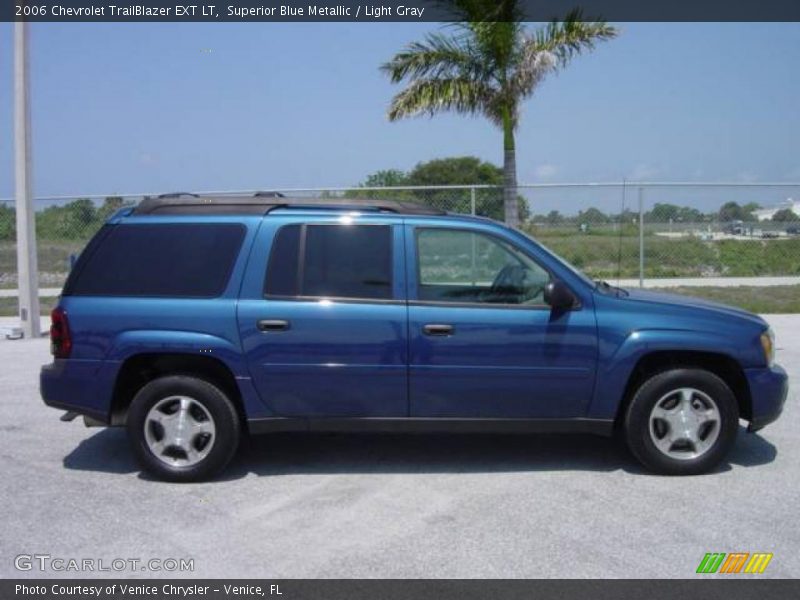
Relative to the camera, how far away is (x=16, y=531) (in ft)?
15.1

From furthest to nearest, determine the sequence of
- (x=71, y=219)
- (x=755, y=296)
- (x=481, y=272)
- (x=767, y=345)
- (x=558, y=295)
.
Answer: (x=71, y=219)
(x=755, y=296)
(x=481, y=272)
(x=767, y=345)
(x=558, y=295)

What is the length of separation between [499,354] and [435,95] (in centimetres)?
757

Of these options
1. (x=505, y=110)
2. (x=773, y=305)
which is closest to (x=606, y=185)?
(x=505, y=110)

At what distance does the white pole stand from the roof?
7207mm

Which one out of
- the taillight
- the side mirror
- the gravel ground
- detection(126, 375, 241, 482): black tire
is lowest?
the gravel ground

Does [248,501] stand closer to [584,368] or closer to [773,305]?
[584,368]

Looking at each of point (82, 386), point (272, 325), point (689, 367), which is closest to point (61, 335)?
point (82, 386)

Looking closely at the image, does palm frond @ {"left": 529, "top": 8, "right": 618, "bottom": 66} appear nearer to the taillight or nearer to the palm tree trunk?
the palm tree trunk

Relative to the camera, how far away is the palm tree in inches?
461

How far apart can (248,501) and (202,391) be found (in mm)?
804

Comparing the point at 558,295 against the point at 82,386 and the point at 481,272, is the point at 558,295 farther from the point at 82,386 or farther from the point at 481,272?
the point at 82,386

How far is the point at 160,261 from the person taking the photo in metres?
5.51

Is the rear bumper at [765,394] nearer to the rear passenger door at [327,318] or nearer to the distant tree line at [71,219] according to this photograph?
the rear passenger door at [327,318]

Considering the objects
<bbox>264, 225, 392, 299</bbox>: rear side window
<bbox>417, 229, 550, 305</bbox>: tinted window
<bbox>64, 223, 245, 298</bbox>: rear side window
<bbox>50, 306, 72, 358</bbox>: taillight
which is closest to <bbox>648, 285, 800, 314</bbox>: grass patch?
<bbox>417, 229, 550, 305</bbox>: tinted window
